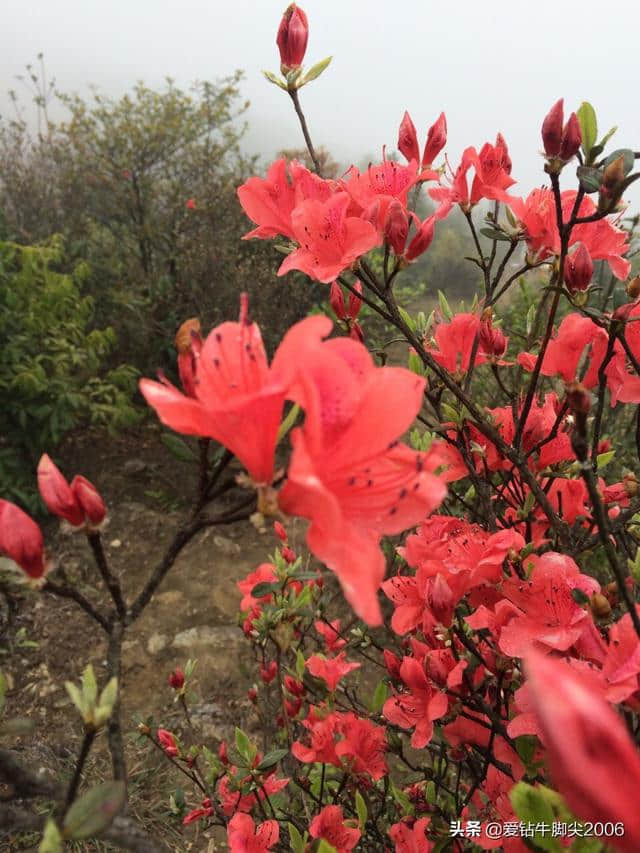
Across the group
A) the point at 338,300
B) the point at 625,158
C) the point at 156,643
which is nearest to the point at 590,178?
the point at 625,158

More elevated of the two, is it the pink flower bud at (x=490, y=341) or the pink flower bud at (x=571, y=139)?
the pink flower bud at (x=571, y=139)

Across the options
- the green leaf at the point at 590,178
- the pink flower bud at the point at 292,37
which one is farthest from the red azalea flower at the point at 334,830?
the pink flower bud at the point at 292,37

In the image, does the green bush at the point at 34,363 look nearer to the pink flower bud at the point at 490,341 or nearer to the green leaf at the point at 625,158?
the pink flower bud at the point at 490,341

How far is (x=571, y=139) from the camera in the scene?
0.97 metres

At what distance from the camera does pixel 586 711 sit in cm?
33

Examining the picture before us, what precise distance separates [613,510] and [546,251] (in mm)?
658

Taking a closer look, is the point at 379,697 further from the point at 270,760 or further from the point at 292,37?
the point at 292,37

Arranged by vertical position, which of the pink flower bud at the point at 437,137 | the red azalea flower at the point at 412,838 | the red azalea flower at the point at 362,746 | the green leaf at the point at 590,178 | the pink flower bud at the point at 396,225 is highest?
the pink flower bud at the point at 437,137

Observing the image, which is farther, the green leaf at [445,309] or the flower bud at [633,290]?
the green leaf at [445,309]

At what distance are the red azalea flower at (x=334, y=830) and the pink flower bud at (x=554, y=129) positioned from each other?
4.59 ft

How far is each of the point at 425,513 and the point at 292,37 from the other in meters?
1.19

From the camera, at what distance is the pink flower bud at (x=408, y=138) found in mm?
1310

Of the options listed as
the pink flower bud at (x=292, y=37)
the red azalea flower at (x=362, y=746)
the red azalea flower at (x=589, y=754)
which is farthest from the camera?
the red azalea flower at (x=362, y=746)

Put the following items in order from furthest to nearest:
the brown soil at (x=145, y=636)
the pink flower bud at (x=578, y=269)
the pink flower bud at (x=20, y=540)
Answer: the brown soil at (x=145, y=636) < the pink flower bud at (x=578, y=269) < the pink flower bud at (x=20, y=540)
